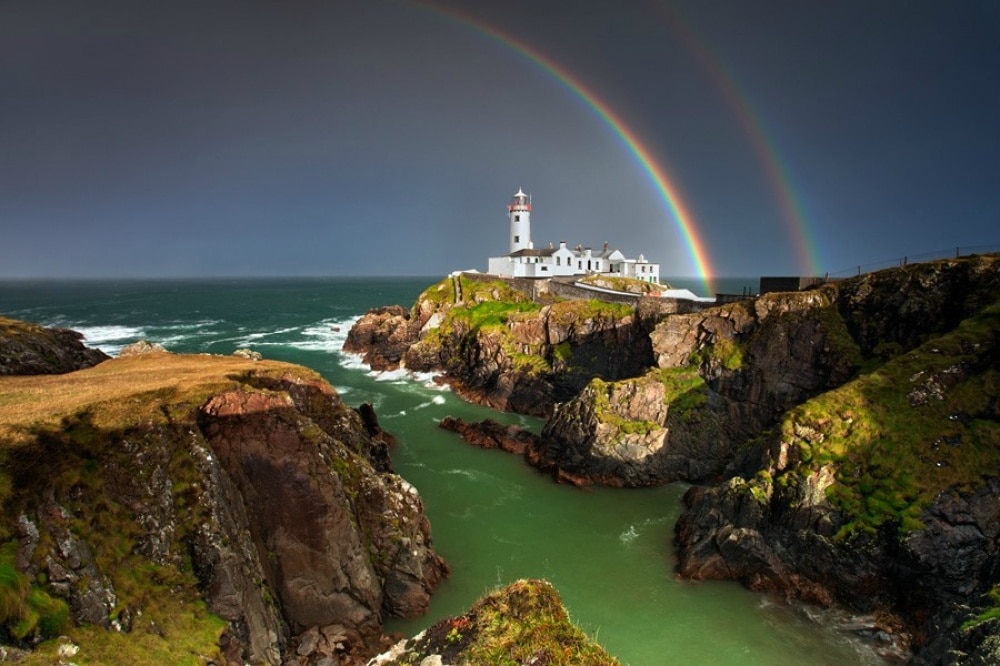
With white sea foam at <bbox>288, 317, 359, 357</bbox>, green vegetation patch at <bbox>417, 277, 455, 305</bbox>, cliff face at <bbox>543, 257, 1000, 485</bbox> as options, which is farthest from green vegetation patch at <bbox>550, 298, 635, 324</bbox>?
white sea foam at <bbox>288, 317, 359, 357</bbox>

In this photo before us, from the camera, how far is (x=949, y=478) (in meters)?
23.5

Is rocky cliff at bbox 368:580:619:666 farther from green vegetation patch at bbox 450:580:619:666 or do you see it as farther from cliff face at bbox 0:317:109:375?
cliff face at bbox 0:317:109:375

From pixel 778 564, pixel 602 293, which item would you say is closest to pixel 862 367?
pixel 778 564

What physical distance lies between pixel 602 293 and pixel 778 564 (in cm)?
3983

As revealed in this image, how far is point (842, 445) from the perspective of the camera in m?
26.4

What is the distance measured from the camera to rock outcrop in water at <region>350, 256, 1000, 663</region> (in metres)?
21.8

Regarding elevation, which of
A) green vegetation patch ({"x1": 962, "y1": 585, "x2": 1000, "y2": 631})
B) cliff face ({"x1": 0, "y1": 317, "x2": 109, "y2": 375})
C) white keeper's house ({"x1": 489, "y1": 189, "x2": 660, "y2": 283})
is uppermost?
white keeper's house ({"x1": 489, "y1": 189, "x2": 660, "y2": 283})

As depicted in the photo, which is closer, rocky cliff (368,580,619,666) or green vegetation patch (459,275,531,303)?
rocky cliff (368,580,619,666)

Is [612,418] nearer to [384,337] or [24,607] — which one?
[24,607]

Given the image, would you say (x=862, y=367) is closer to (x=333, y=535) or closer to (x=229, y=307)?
(x=333, y=535)

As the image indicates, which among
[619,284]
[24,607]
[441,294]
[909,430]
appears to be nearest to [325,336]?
[441,294]

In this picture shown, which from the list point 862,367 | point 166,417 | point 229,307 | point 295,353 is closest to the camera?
point 166,417

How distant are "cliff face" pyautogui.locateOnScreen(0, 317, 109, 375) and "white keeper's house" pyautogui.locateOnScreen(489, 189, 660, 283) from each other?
205 feet

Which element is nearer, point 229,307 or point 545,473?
point 545,473
